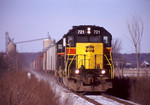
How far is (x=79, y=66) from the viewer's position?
13117 millimetres

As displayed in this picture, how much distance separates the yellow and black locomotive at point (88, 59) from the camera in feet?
41.3

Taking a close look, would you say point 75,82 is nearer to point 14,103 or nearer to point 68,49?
point 68,49

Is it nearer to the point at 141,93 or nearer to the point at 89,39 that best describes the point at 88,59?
the point at 89,39

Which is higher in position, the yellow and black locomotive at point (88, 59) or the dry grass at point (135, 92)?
the yellow and black locomotive at point (88, 59)

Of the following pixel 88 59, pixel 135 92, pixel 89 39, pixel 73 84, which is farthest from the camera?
pixel 89 39

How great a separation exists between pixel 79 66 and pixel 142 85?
3663 mm

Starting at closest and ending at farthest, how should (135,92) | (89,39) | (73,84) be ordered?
(135,92) → (73,84) → (89,39)

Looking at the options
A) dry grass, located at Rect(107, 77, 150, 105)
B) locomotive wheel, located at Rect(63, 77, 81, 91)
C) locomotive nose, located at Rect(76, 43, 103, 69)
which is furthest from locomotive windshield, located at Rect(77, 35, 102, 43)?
dry grass, located at Rect(107, 77, 150, 105)

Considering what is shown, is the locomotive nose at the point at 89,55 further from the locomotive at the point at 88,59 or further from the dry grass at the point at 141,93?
the dry grass at the point at 141,93

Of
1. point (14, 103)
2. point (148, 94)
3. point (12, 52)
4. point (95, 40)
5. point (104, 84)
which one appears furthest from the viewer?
point (12, 52)

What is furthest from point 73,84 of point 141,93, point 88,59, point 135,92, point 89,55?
point 141,93

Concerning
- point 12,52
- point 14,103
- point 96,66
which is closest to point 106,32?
point 96,66

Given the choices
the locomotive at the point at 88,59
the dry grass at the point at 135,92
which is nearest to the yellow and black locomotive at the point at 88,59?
the locomotive at the point at 88,59

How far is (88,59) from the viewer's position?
42.7ft
